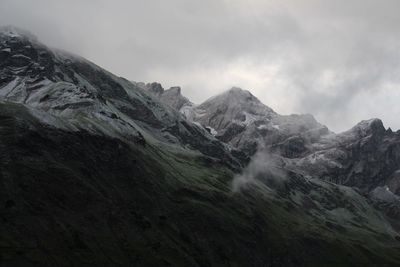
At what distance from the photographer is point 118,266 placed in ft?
651

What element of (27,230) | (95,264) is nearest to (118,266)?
(95,264)

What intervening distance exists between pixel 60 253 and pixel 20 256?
17.4 meters

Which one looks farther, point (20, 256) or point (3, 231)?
point (3, 231)

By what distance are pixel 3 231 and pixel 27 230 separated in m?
9.16

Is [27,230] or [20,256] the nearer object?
[20,256]

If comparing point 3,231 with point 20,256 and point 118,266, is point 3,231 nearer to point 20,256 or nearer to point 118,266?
point 20,256

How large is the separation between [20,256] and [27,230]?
21560 millimetres

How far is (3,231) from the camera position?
188 metres

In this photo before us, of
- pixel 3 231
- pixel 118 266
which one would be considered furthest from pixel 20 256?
pixel 118 266

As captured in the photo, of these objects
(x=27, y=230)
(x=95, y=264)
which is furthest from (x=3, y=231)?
(x=95, y=264)

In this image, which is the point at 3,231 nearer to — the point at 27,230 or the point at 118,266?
the point at 27,230

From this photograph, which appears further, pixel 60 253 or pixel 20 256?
pixel 60 253

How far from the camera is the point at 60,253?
621 feet

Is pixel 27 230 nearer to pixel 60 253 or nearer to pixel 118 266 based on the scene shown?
pixel 60 253
